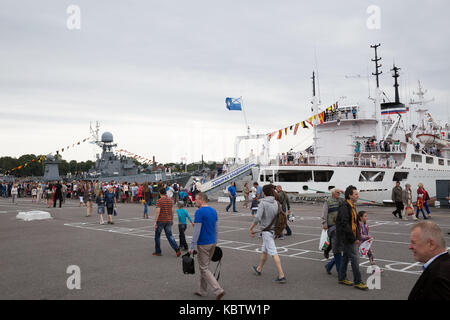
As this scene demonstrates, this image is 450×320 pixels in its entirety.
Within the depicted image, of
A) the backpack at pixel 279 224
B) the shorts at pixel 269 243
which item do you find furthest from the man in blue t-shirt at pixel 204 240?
the backpack at pixel 279 224

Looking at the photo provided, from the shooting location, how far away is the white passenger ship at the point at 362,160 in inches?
974

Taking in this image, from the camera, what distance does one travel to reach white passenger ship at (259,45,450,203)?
24.7 meters

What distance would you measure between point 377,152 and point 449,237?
1659 centimetres

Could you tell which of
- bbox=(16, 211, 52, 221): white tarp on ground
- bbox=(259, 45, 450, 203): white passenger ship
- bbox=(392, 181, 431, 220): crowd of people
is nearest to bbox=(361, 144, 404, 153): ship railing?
bbox=(259, 45, 450, 203): white passenger ship

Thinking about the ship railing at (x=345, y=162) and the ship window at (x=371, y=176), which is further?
the ship railing at (x=345, y=162)

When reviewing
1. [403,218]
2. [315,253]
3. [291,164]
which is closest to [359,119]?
[291,164]

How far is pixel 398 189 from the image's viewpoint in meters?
15.8

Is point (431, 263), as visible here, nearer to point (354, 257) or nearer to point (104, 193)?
point (354, 257)

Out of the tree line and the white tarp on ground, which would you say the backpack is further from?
the tree line

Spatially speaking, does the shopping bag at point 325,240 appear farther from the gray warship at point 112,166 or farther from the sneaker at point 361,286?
the gray warship at point 112,166

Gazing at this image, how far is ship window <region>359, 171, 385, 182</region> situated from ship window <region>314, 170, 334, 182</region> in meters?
2.20

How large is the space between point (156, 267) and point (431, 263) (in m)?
5.98

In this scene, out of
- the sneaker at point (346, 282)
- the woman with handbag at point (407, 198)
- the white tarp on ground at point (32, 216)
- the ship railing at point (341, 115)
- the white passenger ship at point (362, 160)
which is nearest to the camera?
the sneaker at point (346, 282)
